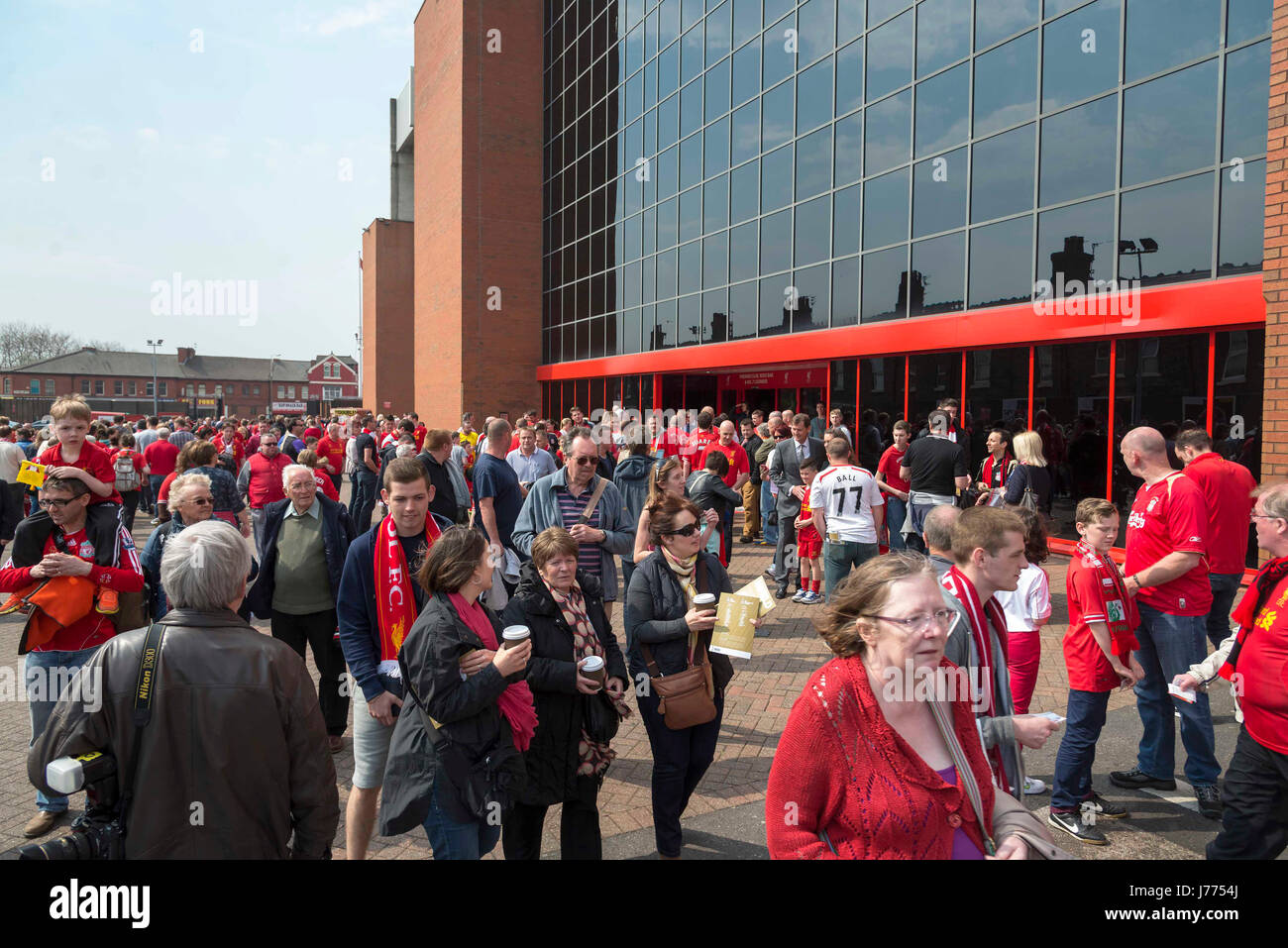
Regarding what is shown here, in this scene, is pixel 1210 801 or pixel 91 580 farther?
pixel 1210 801

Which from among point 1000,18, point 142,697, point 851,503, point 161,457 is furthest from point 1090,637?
point 161,457

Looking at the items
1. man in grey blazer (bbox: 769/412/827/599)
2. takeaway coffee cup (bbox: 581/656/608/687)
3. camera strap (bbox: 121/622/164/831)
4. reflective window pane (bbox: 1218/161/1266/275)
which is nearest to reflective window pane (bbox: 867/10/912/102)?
reflective window pane (bbox: 1218/161/1266/275)

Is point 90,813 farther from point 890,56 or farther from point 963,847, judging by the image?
point 890,56

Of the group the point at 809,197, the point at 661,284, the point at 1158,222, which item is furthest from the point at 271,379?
the point at 1158,222

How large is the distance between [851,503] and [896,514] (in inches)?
99.1

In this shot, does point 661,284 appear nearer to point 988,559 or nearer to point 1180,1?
point 1180,1

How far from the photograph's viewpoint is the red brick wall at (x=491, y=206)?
97.6 feet

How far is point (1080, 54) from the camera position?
37.1 ft

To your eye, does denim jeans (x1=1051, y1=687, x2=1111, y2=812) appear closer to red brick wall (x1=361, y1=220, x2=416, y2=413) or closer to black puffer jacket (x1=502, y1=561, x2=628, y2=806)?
black puffer jacket (x1=502, y1=561, x2=628, y2=806)

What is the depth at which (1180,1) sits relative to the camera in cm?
1000

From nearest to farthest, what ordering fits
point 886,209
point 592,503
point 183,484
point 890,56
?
1. point 183,484
2. point 592,503
3. point 890,56
4. point 886,209

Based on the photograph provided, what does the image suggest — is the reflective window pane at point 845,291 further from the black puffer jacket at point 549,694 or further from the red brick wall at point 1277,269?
the black puffer jacket at point 549,694

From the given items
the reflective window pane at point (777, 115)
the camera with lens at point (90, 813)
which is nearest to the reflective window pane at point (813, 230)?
the reflective window pane at point (777, 115)
